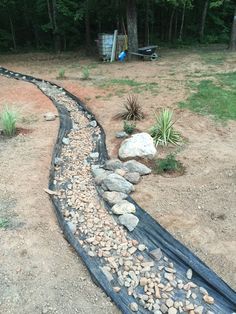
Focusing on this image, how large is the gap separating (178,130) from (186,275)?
133 inches

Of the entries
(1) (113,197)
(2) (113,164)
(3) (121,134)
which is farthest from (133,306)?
(3) (121,134)

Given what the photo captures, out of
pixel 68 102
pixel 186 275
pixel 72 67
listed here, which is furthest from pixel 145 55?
pixel 186 275

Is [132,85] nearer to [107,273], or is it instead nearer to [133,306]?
[107,273]

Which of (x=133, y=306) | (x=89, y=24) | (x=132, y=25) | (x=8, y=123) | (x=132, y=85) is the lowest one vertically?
(x=133, y=306)

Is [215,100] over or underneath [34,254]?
over

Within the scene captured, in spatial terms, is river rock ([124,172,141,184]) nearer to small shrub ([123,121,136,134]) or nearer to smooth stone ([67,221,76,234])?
smooth stone ([67,221,76,234])

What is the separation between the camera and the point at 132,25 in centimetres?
1190

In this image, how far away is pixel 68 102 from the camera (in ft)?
26.6

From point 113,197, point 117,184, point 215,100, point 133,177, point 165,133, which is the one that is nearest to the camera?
point 113,197

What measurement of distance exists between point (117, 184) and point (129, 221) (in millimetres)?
720

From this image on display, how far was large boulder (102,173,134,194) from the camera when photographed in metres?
4.40

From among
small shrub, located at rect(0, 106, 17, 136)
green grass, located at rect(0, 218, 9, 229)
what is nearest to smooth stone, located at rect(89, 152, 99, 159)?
small shrub, located at rect(0, 106, 17, 136)

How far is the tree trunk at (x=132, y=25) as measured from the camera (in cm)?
1156

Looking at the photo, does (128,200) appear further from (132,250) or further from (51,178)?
(51,178)
